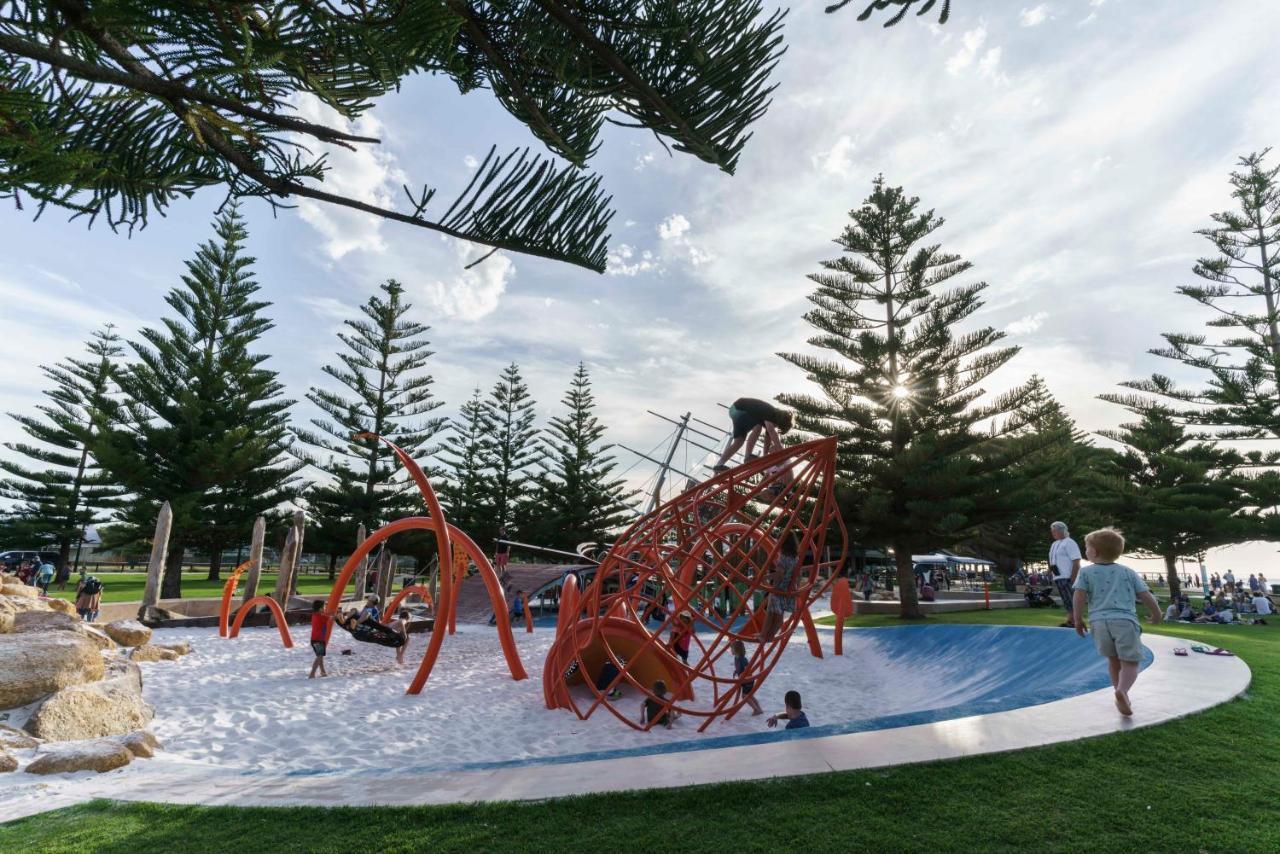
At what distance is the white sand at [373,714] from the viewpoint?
498 cm

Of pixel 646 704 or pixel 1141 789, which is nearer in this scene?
pixel 1141 789

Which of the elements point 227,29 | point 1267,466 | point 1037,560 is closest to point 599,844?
point 227,29

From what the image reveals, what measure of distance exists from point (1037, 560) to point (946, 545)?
17757 mm

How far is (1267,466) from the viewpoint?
731 inches

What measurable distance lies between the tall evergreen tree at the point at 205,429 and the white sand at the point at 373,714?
12.5 meters

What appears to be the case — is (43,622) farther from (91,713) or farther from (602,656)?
(602,656)

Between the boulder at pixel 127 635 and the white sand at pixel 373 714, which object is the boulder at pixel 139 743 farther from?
the boulder at pixel 127 635

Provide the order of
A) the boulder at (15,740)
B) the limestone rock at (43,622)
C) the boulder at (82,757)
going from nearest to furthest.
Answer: the boulder at (82,757) → the boulder at (15,740) → the limestone rock at (43,622)

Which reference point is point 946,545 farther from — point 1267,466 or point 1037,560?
point 1037,560

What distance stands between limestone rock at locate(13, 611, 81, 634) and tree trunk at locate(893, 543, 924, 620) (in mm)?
15302

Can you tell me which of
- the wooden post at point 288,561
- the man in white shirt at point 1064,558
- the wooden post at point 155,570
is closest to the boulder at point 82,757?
the man in white shirt at point 1064,558

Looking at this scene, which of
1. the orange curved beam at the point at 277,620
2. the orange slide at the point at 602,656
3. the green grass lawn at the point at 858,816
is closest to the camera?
the green grass lawn at the point at 858,816

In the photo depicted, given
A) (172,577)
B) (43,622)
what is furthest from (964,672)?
(172,577)

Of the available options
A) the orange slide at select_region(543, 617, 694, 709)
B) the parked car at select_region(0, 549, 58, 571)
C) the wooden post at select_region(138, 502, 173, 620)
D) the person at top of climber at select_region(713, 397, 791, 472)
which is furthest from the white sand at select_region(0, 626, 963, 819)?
the parked car at select_region(0, 549, 58, 571)
